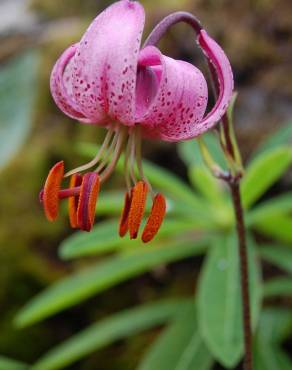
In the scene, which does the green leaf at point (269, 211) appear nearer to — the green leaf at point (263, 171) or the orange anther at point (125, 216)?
the green leaf at point (263, 171)

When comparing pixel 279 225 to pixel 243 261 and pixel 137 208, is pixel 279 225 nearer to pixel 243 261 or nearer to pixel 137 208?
pixel 243 261

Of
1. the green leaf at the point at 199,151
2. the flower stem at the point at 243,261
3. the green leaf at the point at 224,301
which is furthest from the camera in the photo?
the green leaf at the point at 199,151

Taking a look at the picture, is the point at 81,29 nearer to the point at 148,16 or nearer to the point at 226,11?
the point at 148,16

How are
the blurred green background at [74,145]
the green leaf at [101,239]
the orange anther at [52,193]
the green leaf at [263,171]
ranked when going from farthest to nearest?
the blurred green background at [74,145]
the green leaf at [101,239]
the green leaf at [263,171]
the orange anther at [52,193]

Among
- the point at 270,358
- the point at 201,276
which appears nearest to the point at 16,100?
the point at 201,276

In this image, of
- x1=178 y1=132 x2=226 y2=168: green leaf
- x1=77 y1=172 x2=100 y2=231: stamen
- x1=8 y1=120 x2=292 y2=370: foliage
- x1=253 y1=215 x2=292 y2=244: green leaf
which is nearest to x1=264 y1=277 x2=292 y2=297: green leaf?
x1=8 y1=120 x2=292 y2=370: foliage

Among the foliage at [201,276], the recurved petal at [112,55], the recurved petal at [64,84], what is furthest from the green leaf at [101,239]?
the recurved petal at [112,55]
